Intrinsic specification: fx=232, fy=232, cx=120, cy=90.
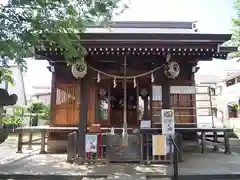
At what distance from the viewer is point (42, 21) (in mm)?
4383

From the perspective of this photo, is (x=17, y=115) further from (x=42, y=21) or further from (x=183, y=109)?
(x=42, y=21)

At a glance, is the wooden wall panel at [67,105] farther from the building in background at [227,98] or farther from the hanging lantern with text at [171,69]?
the building in background at [227,98]

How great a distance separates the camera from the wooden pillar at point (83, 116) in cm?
636

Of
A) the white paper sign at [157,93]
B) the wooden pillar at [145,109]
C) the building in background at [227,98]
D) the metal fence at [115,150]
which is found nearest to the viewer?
the metal fence at [115,150]

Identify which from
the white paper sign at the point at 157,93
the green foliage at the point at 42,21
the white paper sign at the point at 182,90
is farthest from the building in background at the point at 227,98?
the green foliage at the point at 42,21

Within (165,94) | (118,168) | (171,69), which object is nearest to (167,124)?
(165,94)

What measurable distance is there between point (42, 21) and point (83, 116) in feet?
9.64

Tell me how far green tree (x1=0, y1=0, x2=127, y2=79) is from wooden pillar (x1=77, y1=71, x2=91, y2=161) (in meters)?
1.75

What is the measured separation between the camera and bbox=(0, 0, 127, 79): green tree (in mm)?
4004

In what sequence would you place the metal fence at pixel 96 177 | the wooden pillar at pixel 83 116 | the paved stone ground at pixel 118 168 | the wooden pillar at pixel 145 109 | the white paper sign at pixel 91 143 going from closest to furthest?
the metal fence at pixel 96 177 < the paved stone ground at pixel 118 168 < the white paper sign at pixel 91 143 < the wooden pillar at pixel 83 116 < the wooden pillar at pixel 145 109

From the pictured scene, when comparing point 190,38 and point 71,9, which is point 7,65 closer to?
point 71,9

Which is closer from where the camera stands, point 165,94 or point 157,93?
point 165,94

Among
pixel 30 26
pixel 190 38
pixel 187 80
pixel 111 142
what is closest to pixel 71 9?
pixel 30 26

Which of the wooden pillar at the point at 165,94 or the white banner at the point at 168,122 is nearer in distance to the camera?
the white banner at the point at 168,122
